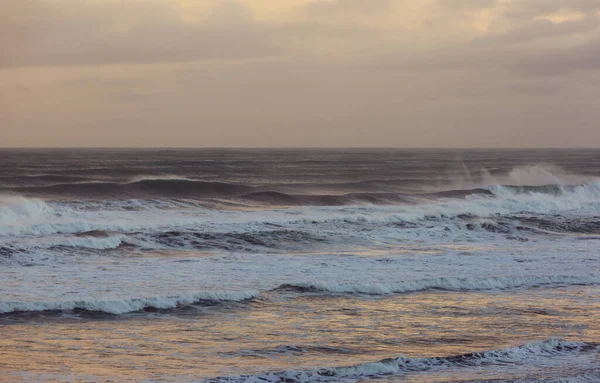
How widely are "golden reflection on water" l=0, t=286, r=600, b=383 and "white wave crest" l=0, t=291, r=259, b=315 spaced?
408 millimetres

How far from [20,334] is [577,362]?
28.6ft

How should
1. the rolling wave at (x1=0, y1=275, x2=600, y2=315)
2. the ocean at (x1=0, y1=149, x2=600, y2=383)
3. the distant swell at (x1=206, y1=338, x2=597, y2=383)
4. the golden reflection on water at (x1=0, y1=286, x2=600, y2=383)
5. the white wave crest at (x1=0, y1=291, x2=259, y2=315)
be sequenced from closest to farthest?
the distant swell at (x1=206, y1=338, x2=597, y2=383)
the golden reflection on water at (x1=0, y1=286, x2=600, y2=383)
the ocean at (x1=0, y1=149, x2=600, y2=383)
the white wave crest at (x1=0, y1=291, x2=259, y2=315)
the rolling wave at (x1=0, y1=275, x2=600, y2=315)

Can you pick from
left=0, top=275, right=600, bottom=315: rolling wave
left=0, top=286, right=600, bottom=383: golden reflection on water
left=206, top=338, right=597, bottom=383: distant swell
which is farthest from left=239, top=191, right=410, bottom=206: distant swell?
left=206, top=338, right=597, bottom=383: distant swell

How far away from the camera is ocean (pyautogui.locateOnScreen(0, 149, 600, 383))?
36.1 ft

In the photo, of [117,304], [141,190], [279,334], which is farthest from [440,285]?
[141,190]

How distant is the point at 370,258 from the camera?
2083 cm

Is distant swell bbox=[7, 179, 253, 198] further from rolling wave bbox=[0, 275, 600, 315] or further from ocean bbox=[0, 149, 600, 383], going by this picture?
rolling wave bbox=[0, 275, 600, 315]

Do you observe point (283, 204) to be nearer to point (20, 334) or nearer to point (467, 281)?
point (467, 281)

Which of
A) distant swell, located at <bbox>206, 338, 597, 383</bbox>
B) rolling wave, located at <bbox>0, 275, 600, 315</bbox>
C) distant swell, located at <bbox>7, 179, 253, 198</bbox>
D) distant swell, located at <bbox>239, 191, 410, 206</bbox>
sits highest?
distant swell, located at <bbox>7, 179, 253, 198</bbox>

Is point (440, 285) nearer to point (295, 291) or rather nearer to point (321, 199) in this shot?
point (295, 291)

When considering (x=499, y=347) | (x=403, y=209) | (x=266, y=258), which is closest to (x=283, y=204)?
(x=403, y=209)

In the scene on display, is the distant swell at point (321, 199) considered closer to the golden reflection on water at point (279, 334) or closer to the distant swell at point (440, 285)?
the distant swell at point (440, 285)

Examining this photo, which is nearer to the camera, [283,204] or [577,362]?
[577,362]

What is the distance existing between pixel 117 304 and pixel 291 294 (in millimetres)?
3613
